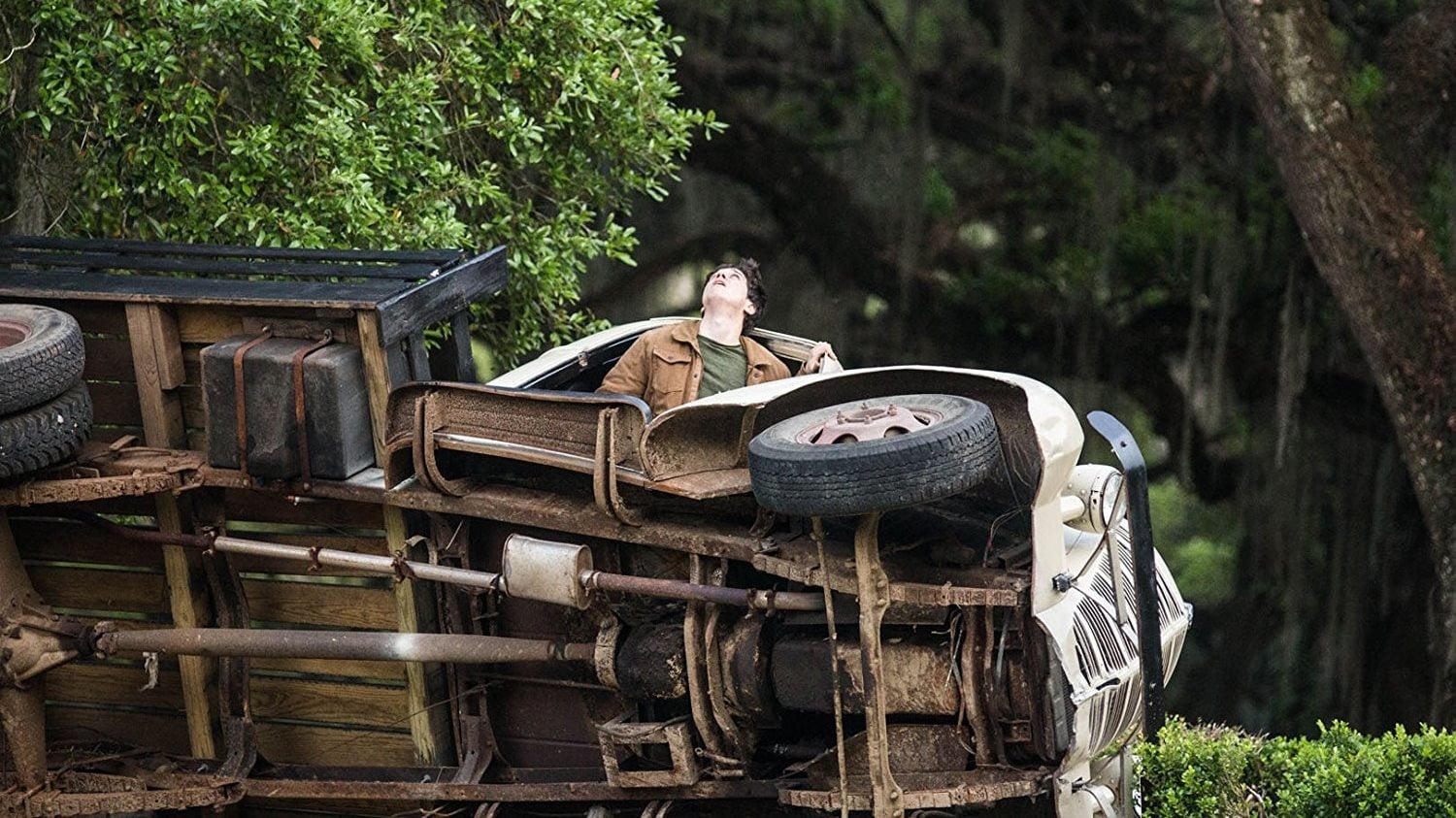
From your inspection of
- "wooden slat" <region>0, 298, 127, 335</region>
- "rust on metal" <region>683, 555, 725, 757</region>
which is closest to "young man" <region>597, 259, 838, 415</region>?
"rust on metal" <region>683, 555, 725, 757</region>

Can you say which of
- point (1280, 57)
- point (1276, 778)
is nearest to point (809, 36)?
point (1280, 57)

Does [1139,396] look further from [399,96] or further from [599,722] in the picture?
[599,722]

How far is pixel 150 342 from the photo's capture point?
679 centimetres

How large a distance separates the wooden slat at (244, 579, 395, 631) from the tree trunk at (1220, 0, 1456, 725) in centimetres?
702

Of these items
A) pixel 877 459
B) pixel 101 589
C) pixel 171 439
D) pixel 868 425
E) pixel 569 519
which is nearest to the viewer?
pixel 877 459

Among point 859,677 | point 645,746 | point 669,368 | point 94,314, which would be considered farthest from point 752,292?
point 94,314

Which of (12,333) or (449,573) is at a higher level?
(12,333)

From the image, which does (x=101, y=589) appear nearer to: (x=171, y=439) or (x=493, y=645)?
(x=171, y=439)

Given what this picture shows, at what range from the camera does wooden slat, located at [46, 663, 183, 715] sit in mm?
7199

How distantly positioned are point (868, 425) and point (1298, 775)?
2.96 meters

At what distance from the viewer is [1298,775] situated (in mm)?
7352

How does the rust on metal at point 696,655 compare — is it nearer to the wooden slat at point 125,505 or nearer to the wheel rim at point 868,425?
the wheel rim at point 868,425

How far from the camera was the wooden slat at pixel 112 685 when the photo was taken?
7199mm

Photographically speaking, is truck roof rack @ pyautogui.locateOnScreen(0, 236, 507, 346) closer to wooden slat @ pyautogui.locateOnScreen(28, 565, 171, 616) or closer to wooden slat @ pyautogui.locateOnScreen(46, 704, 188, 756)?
wooden slat @ pyautogui.locateOnScreen(28, 565, 171, 616)
